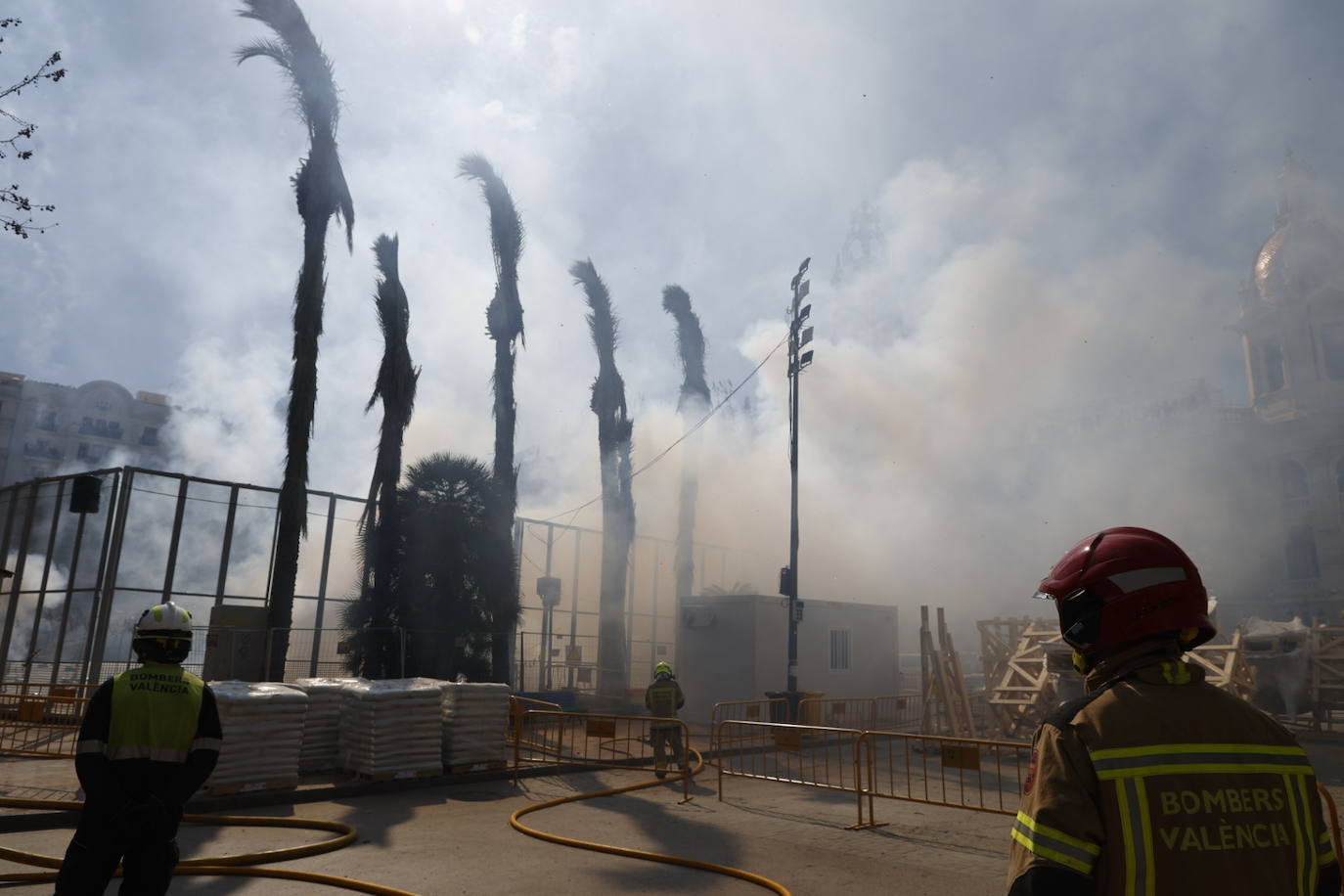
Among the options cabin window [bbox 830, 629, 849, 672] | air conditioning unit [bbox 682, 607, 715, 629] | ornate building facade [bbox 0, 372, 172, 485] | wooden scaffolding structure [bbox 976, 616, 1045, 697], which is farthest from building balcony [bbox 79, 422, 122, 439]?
wooden scaffolding structure [bbox 976, 616, 1045, 697]

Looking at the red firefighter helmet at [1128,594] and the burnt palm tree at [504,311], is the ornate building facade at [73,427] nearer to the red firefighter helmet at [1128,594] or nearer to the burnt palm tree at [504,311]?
the burnt palm tree at [504,311]

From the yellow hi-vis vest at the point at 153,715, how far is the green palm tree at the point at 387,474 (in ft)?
49.2

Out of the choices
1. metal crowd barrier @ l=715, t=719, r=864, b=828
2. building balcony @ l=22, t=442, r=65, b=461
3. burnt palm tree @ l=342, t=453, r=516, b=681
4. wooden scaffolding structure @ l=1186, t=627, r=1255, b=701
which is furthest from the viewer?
building balcony @ l=22, t=442, r=65, b=461

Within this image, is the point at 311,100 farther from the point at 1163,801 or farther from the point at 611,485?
the point at 1163,801

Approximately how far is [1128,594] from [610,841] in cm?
703

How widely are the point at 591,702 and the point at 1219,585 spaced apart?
3543 cm

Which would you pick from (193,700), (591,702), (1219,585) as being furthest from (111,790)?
(1219,585)

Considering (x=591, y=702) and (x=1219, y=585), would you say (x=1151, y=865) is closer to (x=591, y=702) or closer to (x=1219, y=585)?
(x=591, y=702)

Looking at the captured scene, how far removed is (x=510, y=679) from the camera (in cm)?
2047

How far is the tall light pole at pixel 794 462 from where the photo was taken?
58.2 ft

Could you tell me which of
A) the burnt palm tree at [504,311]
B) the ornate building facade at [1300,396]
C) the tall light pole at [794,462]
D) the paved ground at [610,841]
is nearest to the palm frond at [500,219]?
the burnt palm tree at [504,311]

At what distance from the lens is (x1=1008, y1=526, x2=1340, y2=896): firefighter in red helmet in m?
1.66

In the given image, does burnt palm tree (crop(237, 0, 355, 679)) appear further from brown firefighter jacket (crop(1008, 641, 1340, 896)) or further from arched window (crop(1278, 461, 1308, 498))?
arched window (crop(1278, 461, 1308, 498))

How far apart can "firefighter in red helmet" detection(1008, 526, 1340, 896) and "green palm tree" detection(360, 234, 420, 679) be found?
1843cm
